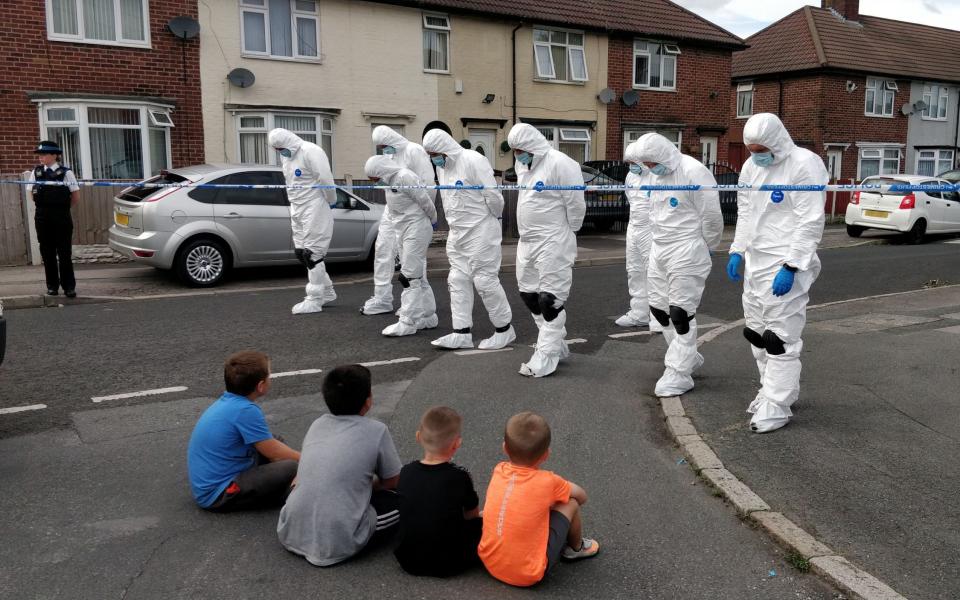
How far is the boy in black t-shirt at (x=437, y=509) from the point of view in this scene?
12.0 ft

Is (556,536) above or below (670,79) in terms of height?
below

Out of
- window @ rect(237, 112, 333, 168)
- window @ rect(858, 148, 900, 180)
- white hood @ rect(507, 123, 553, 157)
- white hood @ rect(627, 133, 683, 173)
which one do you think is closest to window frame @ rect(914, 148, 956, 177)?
window @ rect(858, 148, 900, 180)

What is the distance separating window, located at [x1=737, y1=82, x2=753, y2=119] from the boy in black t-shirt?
33423 mm

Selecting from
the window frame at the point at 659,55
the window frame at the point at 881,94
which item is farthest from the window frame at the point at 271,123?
the window frame at the point at 881,94

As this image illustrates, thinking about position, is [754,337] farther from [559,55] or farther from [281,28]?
[559,55]

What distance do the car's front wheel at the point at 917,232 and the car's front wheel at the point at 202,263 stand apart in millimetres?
15656

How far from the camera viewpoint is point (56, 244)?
10773mm

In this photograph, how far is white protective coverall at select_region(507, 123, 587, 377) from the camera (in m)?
7.16

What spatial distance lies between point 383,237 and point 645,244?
3.10 metres

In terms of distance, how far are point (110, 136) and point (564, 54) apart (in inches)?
494

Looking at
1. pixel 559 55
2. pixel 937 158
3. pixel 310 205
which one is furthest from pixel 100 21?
pixel 937 158

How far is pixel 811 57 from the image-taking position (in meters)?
31.6

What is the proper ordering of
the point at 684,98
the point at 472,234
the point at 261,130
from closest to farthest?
1. the point at 472,234
2. the point at 261,130
3. the point at 684,98

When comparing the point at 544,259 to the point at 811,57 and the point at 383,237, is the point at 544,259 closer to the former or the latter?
the point at 383,237
